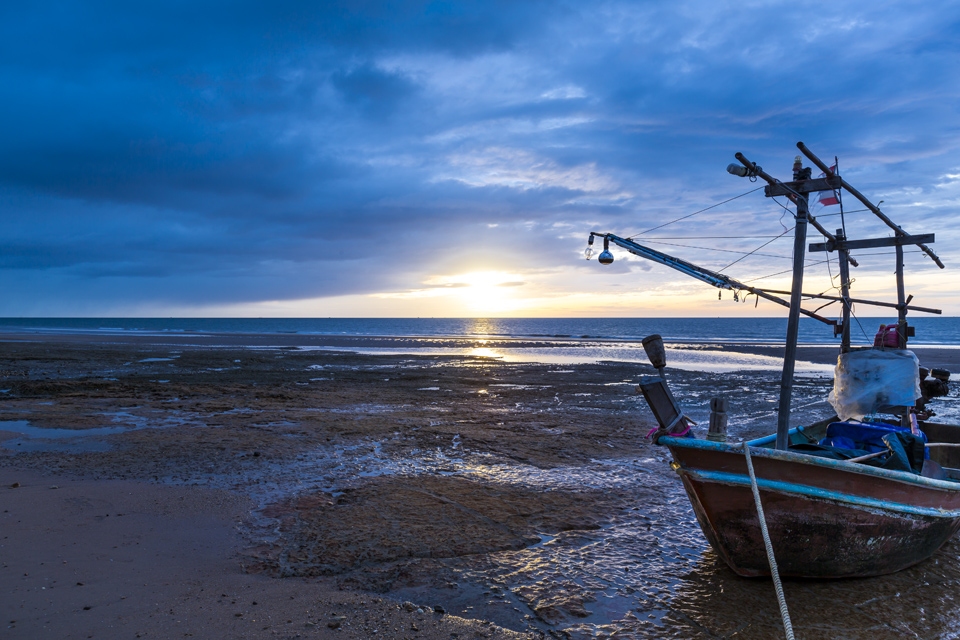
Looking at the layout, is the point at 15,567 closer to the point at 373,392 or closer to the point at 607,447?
the point at 607,447

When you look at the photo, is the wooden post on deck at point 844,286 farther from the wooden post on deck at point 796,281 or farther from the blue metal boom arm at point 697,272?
the wooden post on deck at point 796,281

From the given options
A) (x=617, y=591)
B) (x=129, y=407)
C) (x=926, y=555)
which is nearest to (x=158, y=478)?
(x=617, y=591)

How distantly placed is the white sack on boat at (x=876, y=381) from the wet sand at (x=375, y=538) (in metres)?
2.10

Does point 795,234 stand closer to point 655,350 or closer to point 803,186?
point 803,186

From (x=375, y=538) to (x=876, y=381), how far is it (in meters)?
7.26

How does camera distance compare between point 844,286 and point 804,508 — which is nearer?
→ point 804,508


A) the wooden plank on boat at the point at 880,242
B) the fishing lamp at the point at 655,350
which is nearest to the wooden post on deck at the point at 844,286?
the wooden plank on boat at the point at 880,242

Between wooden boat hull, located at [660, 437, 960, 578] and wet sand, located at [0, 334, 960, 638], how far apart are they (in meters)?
0.28

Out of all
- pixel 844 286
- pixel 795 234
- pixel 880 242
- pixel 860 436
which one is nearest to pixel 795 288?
pixel 795 234

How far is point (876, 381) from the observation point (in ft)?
26.7

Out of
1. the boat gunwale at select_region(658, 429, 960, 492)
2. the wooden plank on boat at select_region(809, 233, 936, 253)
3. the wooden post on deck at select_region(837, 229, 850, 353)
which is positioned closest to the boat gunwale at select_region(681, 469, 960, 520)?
the boat gunwale at select_region(658, 429, 960, 492)

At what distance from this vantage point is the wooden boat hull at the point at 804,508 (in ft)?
16.7

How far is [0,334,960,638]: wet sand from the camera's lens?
4.50 metres

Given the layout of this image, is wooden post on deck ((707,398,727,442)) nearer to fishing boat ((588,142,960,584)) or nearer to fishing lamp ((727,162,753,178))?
fishing boat ((588,142,960,584))
